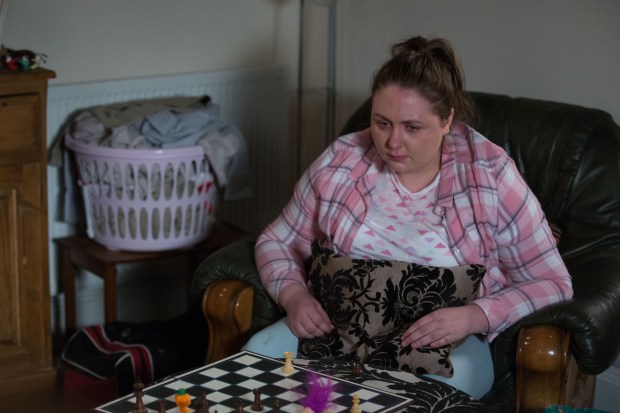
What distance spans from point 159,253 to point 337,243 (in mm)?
950

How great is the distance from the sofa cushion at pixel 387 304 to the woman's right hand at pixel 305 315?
2 centimetres

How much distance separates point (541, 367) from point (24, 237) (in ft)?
4.97

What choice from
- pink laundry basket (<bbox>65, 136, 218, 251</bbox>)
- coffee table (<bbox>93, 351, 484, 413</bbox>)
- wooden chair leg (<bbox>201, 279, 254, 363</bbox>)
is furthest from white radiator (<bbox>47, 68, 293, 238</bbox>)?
coffee table (<bbox>93, 351, 484, 413</bbox>)

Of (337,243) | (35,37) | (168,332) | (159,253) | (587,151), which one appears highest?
(35,37)

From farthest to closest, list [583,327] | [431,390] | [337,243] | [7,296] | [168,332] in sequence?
[168,332], [7,296], [337,243], [583,327], [431,390]

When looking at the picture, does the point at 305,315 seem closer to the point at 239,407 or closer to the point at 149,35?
the point at 239,407

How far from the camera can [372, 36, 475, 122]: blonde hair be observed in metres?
2.16

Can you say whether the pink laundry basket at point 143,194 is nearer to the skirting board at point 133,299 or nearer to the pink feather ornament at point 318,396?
the skirting board at point 133,299

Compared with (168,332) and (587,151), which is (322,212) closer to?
(587,151)

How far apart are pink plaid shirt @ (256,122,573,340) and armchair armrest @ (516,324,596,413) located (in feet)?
0.37

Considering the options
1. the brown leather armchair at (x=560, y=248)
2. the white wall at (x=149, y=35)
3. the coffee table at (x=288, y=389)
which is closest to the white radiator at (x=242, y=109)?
the white wall at (x=149, y=35)

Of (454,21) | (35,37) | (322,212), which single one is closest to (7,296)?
(35,37)

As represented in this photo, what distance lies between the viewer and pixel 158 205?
120 inches

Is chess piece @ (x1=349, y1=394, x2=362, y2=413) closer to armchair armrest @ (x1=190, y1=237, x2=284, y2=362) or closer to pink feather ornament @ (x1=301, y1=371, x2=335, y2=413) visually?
pink feather ornament @ (x1=301, y1=371, x2=335, y2=413)
